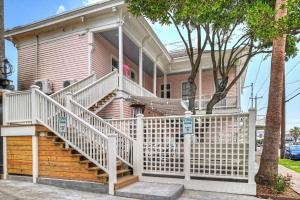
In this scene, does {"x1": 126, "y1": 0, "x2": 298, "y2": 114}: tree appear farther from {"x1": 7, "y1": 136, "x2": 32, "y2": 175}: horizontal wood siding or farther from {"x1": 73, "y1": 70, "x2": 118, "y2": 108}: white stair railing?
{"x1": 7, "y1": 136, "x2": 32, "y2": 175}: horizontal wood siding

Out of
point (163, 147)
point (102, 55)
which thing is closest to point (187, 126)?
point (163, 147)

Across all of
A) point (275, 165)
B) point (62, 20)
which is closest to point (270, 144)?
point (275, 165)

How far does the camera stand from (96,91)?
9.40m

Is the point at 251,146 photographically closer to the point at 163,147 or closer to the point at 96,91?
the point at 163,147

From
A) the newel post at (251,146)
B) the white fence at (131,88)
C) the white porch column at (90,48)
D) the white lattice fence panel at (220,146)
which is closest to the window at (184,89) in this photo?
the white fence at (131,88)

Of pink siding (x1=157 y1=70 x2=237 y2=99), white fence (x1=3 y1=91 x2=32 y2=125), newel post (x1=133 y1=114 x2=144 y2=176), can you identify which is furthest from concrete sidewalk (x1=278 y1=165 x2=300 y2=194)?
white fence (x1=3 y1=91 x2=32 y2=125)

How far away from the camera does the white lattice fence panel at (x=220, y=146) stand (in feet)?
20.4

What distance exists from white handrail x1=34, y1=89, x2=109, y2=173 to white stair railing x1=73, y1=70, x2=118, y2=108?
1.35 meters

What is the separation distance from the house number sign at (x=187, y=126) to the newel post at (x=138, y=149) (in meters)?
1.26

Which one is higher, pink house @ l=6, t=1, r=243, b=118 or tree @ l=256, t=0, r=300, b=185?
pink house @ l=6, t=1, r=243, b=118

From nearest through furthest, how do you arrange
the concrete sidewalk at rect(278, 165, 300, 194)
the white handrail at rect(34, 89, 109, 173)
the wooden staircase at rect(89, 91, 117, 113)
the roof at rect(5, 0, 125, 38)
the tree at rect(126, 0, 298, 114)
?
the tree at rect(126, 0, 298, 114), the white handrail at rect(34, 89, 109, 173), the concrete sidewalk at rect(278, 165, 300, 194), the wooden staircase at rect(89, 91, 117, 113), the roof at rect(5, 0, 125, 38)

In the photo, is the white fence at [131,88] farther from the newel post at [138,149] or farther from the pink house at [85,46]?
the newel post at [138,149]

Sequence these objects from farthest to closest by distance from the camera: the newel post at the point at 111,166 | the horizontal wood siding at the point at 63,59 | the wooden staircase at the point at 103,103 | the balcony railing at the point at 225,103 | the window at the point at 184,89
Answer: the window at the point at 184,89, the balcony railing at the point at 225,103, the horizontal wood siding at the point at 63,59, the wooden staircase at the point at 103,103, the newel post at the point at 111,166

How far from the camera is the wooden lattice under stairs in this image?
6128 mm
